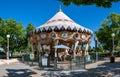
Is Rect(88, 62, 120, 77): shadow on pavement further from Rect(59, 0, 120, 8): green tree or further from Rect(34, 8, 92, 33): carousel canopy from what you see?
Rect(34, 8, 92, 33): carousel canopy

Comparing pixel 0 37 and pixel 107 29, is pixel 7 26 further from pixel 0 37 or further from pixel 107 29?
pixel 107 29

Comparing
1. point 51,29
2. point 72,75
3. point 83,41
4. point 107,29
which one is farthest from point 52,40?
point 107,29

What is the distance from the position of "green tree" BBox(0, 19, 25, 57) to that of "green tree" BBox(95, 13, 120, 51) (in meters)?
20.6

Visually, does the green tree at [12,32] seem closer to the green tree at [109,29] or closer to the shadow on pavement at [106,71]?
the green tree at [109,29]

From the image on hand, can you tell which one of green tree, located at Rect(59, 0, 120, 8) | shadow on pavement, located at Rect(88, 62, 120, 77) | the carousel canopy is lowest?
shadow on pavement, located at Rect(88, 62, 120, 77)

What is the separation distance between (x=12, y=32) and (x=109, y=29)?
25027mm

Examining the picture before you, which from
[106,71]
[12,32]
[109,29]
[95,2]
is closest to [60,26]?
[106,71]

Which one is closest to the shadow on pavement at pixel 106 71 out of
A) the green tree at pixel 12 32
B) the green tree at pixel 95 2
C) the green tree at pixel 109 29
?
the green tree at pixel 95 2

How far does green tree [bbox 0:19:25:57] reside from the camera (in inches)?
2288

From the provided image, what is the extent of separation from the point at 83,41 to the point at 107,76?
54.5 ft

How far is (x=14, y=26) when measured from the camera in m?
59.6

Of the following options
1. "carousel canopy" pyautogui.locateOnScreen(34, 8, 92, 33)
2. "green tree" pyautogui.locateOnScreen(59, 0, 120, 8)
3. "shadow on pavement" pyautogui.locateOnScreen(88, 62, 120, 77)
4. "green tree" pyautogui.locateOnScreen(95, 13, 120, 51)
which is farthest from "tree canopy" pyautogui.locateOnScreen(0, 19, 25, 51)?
"green tree" pyautogui.locateOnScreen(59, 0, 120, 8)

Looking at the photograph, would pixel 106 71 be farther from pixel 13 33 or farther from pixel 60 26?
pixel 13 33

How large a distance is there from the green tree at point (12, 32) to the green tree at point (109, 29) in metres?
20.6
